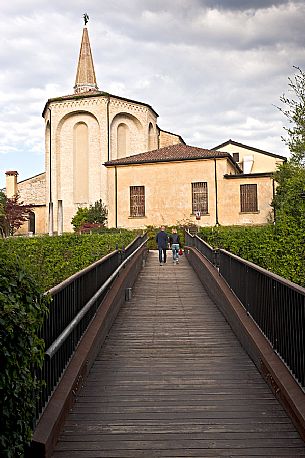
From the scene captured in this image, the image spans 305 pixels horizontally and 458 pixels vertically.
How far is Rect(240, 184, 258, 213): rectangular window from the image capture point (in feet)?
137

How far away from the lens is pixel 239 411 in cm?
535

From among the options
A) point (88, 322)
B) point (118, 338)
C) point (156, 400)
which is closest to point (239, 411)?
point (156, 400)

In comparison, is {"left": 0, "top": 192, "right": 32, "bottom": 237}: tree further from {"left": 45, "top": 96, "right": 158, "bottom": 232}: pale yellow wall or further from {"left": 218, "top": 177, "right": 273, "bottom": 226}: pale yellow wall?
{"left": 218, "top": 177, "right": 273, "bottom": 226}: pale yellow wall

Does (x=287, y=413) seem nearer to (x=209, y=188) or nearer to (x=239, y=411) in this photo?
(x=239, y=411)

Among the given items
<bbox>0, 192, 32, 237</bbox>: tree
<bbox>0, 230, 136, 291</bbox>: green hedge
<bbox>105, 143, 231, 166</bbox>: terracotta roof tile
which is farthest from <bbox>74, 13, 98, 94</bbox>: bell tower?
<bbox>0, 230, 136, 291</bbox>: green hedge

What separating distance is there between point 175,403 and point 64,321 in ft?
4.94

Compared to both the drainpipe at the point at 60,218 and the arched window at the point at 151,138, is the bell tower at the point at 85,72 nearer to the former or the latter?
the arched window at the point at 151,138

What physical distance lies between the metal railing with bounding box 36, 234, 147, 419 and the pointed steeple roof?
60.8 m

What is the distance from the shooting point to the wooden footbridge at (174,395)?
4.50m

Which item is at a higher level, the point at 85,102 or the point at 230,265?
the point at 85,102

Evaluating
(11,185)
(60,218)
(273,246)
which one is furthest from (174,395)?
(11,185)

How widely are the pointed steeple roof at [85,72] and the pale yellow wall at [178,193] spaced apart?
25.9 m

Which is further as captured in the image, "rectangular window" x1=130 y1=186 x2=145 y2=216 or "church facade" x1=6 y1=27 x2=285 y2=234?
"rectangular window" x1=130 y1=186 x2=145 y2=216

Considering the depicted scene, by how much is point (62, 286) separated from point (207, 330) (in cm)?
459
